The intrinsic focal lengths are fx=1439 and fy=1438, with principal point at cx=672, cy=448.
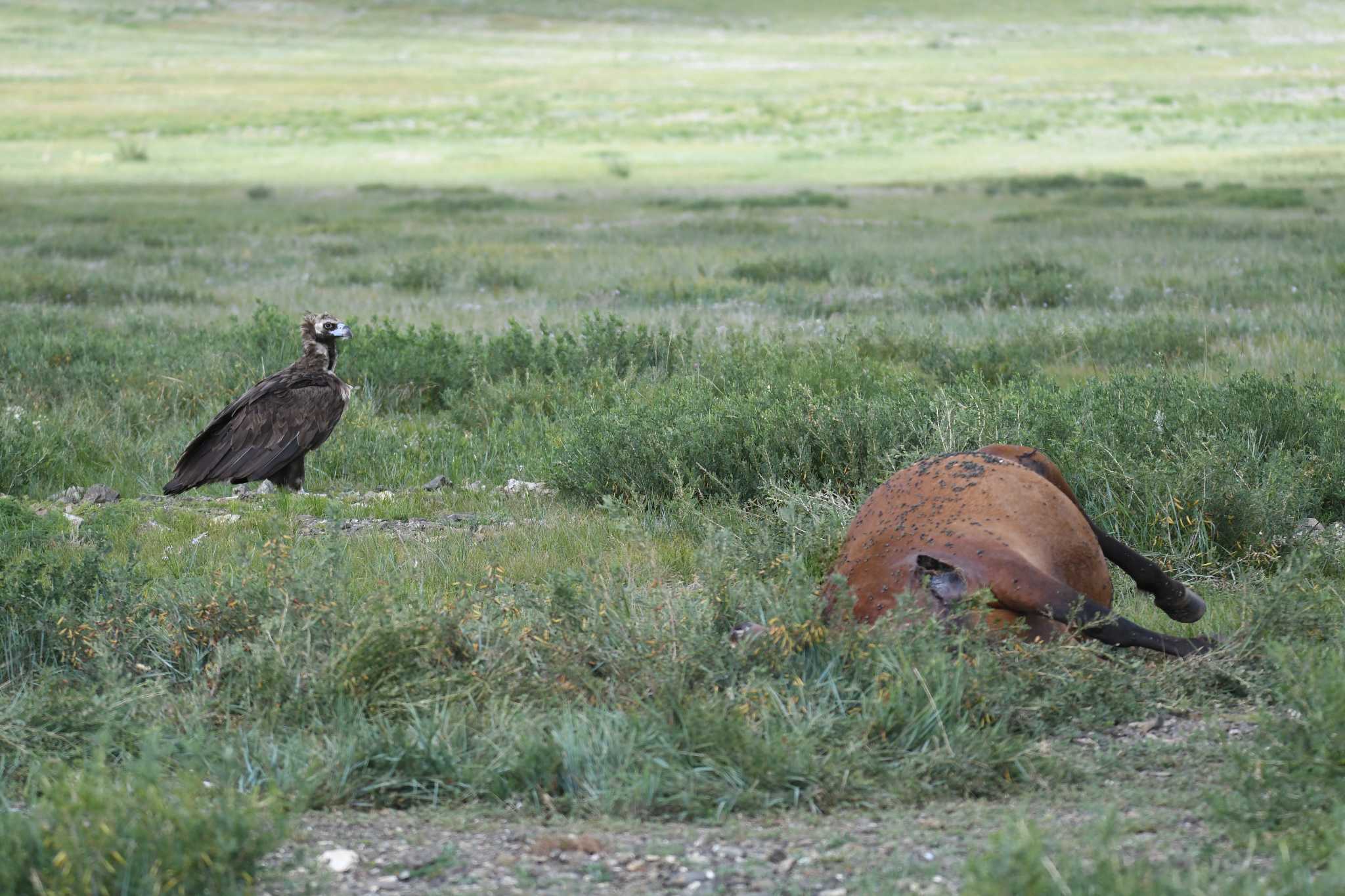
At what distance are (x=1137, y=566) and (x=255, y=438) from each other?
470 cm

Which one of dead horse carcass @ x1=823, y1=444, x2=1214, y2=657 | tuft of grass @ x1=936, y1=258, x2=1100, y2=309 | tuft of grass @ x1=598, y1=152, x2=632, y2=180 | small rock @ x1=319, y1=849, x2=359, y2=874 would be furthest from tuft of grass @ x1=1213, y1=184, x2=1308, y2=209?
small rock @ x1=319, y1=849, x2=359, y2=874

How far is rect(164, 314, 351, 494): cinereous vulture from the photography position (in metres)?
7.64

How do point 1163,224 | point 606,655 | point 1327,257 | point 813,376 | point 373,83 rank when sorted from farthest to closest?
point 373,83 < point 1163,224 < point 1327,257 < point 813,376 < point 606,655

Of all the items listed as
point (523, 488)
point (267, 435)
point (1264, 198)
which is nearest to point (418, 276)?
point (267, 435)

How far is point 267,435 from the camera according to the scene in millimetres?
7680

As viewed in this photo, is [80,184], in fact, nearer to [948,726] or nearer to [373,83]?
[948,726]

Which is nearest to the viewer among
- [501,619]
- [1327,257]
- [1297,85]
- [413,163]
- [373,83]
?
[501,619]

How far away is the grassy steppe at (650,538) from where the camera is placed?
3.72 meters

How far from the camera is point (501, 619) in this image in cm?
481

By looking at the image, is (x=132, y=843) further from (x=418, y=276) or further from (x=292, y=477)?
(x=418, y=276)

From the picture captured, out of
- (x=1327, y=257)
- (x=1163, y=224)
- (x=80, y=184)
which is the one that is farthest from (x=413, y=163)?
(x=1327, y=257)

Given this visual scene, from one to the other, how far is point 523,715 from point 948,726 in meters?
1.21

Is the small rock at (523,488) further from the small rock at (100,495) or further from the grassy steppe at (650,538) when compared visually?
the small rock at (100,495)

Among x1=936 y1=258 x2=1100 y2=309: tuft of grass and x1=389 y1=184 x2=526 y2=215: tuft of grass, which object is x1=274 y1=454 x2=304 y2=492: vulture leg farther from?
x1=389 y1=184 x2=526 y2=215: tuft of grass
